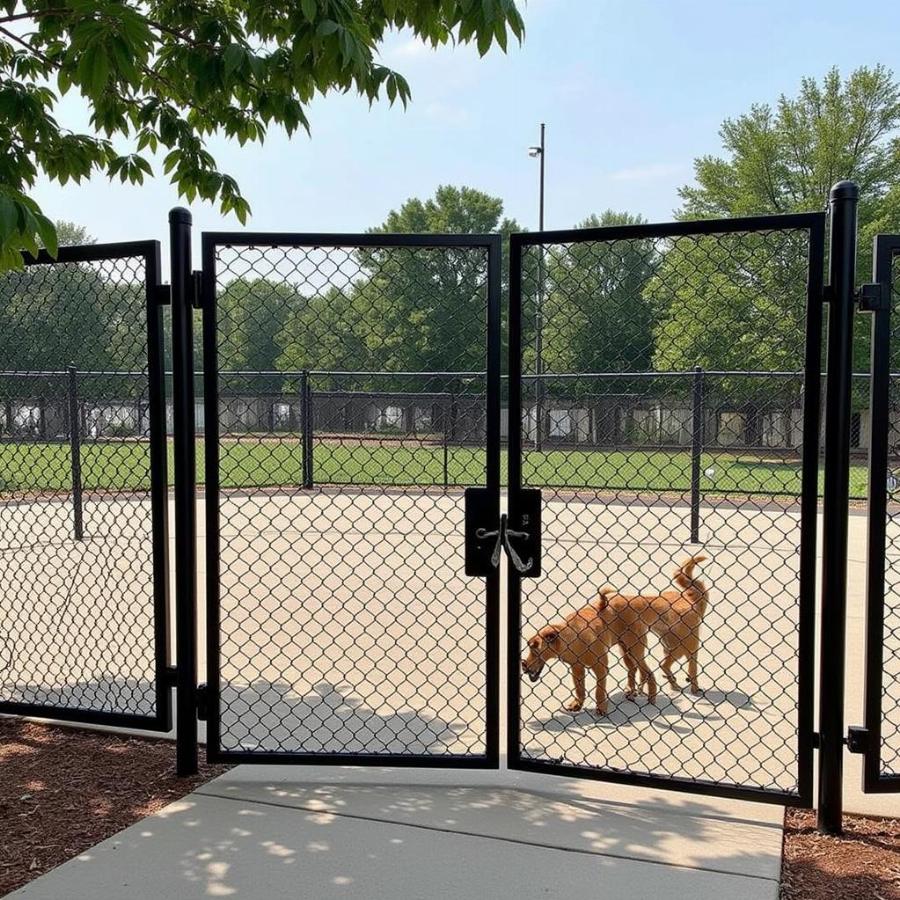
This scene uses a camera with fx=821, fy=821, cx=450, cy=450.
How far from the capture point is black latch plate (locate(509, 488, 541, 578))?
9.32ft

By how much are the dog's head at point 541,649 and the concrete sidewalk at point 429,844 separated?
0.42 metres

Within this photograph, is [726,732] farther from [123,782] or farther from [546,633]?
[123,782]

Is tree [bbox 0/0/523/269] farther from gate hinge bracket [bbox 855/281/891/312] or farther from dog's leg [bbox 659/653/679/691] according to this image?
dog's leg [bbox 659/653/679/691]

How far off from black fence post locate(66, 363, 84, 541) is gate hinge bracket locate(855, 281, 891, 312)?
5.24m

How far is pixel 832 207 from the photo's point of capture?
2.55m

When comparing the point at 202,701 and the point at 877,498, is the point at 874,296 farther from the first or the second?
the point at 202,701

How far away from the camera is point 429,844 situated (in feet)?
8.26

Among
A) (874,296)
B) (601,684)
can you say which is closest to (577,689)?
(601,684)

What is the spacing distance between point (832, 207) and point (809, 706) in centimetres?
158

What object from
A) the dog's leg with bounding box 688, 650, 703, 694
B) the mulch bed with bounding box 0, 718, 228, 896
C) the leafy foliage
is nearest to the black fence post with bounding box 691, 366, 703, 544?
the dog's leg with bounding box 688, 650, 703, 694

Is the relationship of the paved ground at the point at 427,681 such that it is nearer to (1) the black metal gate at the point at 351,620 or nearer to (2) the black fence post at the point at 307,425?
(1) the black metal gate at the point at 351,620

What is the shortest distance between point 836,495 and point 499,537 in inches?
42.8

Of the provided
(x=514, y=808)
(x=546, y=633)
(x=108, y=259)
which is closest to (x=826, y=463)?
(x=546, y=633)

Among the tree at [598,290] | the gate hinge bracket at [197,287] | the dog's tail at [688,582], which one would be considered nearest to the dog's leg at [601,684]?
the dog's tail at [688,582]
